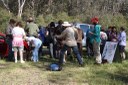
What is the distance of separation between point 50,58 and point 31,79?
222 inches

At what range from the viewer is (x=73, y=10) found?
204 feet

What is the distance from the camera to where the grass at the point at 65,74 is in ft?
38.0

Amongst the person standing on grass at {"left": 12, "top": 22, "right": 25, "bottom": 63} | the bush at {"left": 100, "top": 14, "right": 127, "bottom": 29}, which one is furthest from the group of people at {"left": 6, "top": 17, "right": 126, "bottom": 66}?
A: the bush at {"left": 100, "top": 14, "right": 127, "bottom": 29}

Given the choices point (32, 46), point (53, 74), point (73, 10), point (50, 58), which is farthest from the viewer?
point (73, 10)

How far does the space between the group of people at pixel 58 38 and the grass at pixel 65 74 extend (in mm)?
570

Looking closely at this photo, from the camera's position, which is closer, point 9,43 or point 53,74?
point 53,74

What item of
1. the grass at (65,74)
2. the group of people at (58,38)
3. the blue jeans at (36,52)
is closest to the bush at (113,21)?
the group of people at (58,38)

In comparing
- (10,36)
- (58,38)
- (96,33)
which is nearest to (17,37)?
(10,36)

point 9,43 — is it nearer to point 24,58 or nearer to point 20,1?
point 24,58

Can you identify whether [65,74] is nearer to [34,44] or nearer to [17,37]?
[17,37]

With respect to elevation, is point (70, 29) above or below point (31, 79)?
above

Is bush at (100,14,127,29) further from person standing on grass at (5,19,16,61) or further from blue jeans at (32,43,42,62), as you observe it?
person standing on grass at (5,19,16,61)

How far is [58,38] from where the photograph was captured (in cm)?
1480

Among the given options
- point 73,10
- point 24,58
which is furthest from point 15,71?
point 73,10
